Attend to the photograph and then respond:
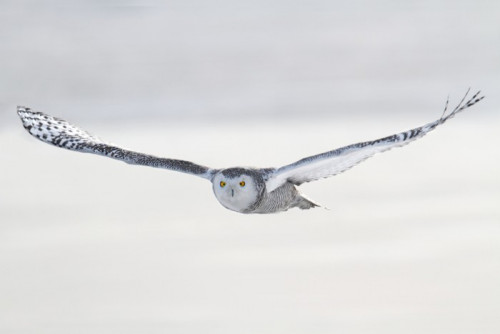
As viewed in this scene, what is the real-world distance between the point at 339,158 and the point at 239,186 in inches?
29.2

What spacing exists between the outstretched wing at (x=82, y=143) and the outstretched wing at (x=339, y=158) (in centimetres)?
59

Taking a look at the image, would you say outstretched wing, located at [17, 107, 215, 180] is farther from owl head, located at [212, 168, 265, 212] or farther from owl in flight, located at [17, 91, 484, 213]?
owl head, located at [212, 168, 265, 212]

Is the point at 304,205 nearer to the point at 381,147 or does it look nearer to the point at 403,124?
the point at 381,147

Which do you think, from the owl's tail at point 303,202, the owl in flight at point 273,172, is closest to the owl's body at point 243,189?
the owl in flight at point 273,172

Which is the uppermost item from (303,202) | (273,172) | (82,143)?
(82,143)

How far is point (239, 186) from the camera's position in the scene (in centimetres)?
740

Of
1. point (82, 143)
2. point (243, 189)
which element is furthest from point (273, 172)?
point (82, 143)

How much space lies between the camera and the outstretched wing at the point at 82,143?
7.80 m

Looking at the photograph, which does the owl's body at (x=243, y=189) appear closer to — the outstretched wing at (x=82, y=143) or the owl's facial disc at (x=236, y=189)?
the owl's facial disc at (x=236, y=189)

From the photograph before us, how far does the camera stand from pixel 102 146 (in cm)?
838

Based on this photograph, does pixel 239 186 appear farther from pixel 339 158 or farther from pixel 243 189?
pixel 339 158

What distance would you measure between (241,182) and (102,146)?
4.99 feet

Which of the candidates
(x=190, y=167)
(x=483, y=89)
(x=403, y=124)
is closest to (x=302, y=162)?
(x=190, y=167)

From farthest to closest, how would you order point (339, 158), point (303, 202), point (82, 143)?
1. point (82, 143)
2. point (303, 202)
3. point (339, 158)
